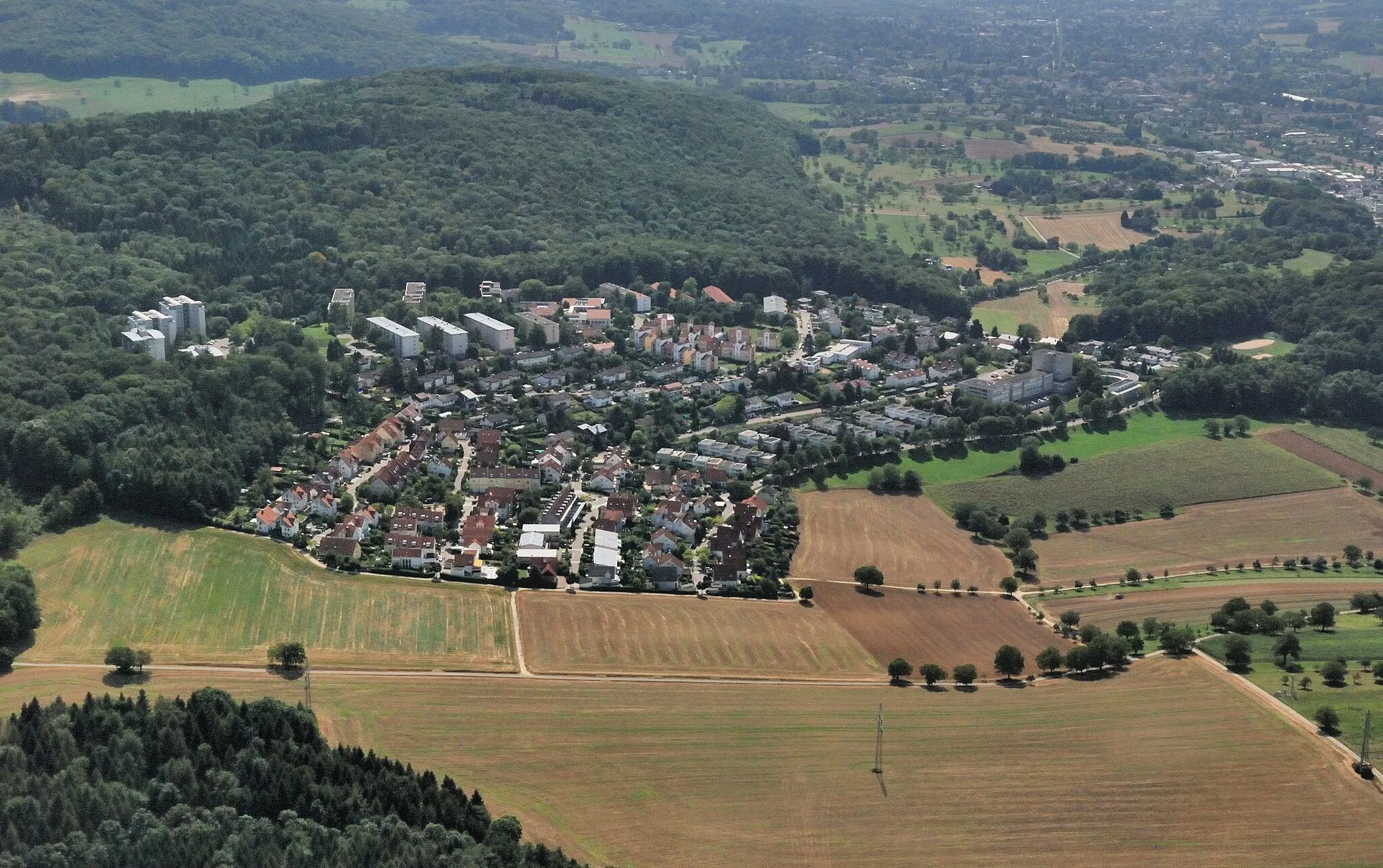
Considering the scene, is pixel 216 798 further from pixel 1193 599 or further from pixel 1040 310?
pixel 1040 310

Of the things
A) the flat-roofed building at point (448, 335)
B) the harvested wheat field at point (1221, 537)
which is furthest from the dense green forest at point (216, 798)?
the flat-roofed building at point (448, 335)

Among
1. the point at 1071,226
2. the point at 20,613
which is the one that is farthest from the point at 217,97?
the point at 20,613

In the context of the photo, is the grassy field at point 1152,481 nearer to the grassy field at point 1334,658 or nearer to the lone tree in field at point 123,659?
the grassy field at point 1334,658

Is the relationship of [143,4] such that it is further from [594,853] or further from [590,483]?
[594,853]

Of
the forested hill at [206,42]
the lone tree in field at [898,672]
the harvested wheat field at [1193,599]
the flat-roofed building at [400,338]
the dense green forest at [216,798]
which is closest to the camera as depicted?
the dense green forest at [216,798]

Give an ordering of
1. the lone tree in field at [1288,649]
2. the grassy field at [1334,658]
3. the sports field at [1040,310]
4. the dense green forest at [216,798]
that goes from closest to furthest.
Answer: the dense green forest at [216,798] < the grassy field at [1334,658] < the lone tree in field at [1288,649] < the sports field at [1040,310]

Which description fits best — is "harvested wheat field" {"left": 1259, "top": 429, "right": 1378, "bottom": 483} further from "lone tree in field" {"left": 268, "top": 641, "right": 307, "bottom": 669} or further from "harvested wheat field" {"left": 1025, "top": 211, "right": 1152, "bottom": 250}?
"lone tree in field" {"left": 268, "top": 641, "right": 307, "bottom": 669}
